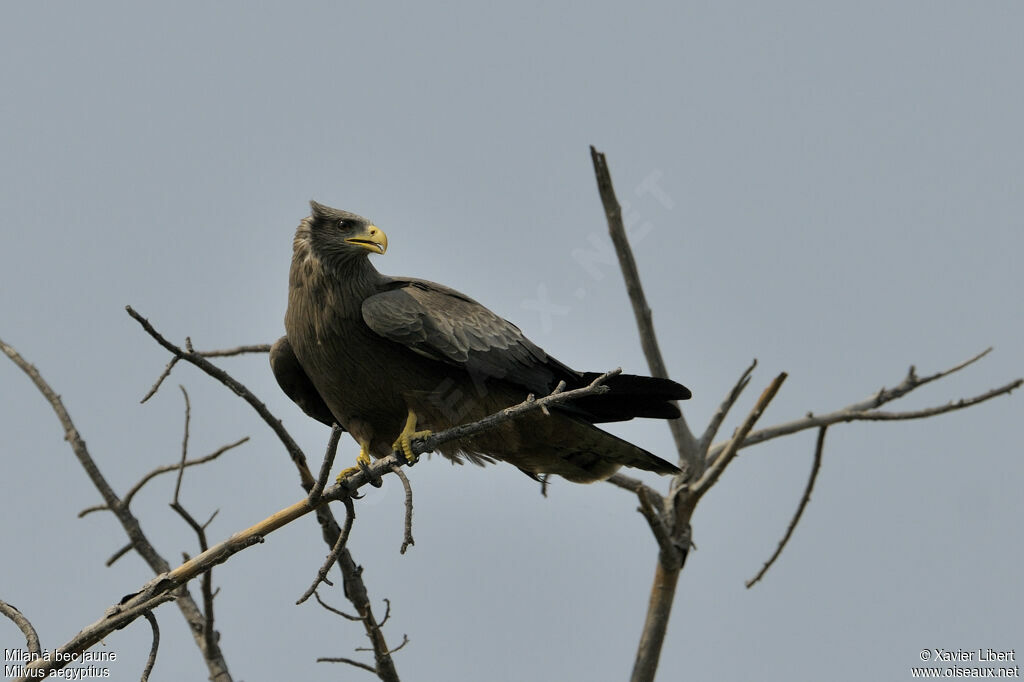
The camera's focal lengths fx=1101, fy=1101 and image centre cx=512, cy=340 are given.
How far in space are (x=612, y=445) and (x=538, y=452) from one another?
45 cm

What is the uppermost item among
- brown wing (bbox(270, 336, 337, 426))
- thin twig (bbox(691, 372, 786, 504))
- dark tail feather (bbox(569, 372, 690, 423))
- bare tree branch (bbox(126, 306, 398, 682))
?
brown wing (bbox(270, 336, 337, 426))

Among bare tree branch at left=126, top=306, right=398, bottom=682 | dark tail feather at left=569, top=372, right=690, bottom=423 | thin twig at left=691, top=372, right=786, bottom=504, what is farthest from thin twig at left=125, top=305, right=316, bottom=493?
thin twig at left=691, top=372, right=786, bottom=504

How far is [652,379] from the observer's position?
627cm

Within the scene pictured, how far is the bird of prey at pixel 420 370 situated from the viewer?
6012 millimetres

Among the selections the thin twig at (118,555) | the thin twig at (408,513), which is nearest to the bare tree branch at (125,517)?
the thin twig at (118,555)

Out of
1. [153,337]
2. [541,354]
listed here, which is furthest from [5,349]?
[541,354]

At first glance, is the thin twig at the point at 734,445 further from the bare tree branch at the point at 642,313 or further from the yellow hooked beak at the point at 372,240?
the yellow hooked beak at the point at 372,240

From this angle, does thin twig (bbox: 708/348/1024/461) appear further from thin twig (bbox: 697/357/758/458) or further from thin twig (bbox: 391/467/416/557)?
thin twig (bbox: 391/467/416/557)

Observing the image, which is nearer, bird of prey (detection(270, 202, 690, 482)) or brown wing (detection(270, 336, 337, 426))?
bird of prey (detection(270, 202, 690, 482))

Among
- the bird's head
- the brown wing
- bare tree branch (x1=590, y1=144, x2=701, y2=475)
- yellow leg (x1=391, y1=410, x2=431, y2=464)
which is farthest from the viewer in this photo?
bare tree branch (x1=590, y1=144, x2=701, y2=475)

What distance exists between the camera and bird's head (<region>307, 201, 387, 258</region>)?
6.20m

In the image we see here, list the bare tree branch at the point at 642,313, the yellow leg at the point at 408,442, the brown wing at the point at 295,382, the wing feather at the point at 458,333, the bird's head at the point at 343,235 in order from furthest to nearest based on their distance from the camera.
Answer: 1. the bare tree branch at the point at 642,313
2. the brown wing at the point at 295,382
3. the bird's head at the point at 343,235
4. the wing feather at the point at 458,333
5. the yellow leg at the point at 408,442

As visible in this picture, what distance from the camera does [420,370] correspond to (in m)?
6.11

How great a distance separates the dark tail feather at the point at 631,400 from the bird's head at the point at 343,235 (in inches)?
56.9
